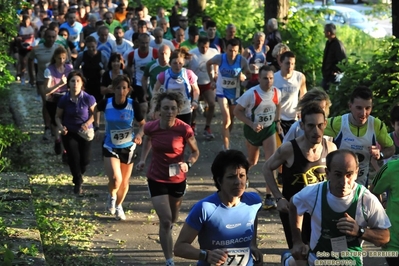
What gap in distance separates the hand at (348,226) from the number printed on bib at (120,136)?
5.22 m


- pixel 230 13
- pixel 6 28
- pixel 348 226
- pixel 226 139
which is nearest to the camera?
pixel 348 226

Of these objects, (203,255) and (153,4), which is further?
(153,4)

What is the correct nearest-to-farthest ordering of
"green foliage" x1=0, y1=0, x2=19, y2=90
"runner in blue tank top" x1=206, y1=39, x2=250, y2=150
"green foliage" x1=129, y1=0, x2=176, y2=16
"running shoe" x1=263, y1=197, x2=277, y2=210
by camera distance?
"running shoe" x1=263, y1=197, x2=277, y2=210, "green foliage" x1=0, y1=0, x2=19, y2=90, "runner in blue tank top" x1=206, y1=39, x2=250, y2=150, "green foliage" x1=129, y1=0, x2=176, y2=16

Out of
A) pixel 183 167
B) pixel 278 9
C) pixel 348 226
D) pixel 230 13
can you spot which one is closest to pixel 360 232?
pixel 348 226

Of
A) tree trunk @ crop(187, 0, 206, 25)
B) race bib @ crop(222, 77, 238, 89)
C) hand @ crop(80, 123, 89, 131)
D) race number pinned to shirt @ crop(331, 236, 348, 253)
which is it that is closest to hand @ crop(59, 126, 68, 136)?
hand @ crop(80, 123, 89, 131)

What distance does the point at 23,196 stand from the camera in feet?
31.1

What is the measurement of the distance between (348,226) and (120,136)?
17.5 ft

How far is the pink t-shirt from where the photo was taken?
8.89 meters

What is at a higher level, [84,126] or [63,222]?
[84,126]

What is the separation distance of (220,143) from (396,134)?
7.03 metres

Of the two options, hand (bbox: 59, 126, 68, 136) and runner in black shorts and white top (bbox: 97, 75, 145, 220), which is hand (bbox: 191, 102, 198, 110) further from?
runner in black shorts and white top (bbox: 97, 75, 145, 220)

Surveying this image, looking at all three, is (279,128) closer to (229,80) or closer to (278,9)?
(229,80)

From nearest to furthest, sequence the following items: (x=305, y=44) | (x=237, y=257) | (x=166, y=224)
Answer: (x=237, y=257)
(x=166, y=224)
(x=305, y=44)

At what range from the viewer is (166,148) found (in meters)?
8.96
